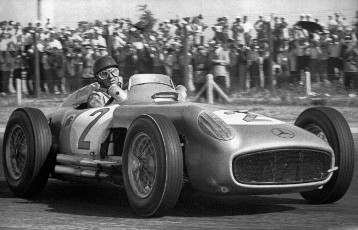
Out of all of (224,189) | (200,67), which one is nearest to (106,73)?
(224,189)

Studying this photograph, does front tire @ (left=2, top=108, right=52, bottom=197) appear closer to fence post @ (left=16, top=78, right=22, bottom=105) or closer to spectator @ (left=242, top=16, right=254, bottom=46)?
spectator @ (left=242, top=16, right=254, bottom=46)

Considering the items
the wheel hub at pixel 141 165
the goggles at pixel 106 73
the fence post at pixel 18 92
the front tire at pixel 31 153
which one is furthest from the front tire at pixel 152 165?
the fence post at pixel 18 92

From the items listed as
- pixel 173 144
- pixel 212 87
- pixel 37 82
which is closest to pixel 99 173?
pixel 173 144

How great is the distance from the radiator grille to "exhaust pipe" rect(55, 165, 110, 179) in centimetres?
143

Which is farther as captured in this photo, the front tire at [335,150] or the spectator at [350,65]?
the spectator at [350,65]

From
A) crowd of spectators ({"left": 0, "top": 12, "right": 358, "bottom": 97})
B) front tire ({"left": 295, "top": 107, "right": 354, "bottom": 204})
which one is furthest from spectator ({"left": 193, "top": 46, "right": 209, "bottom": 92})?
front tire ({"left": 295, "top": 107, "right": 354, "bottom": 204})

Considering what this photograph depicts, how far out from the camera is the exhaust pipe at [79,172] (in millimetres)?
7714

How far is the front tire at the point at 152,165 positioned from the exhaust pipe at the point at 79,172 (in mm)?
581

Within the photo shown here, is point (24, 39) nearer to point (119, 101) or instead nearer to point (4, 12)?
point (4, 12)

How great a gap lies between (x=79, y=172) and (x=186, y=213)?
4.43 ft

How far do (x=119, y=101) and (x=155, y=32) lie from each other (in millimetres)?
11667

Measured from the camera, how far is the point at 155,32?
1992cm

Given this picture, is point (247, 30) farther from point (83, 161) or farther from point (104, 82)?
point (83, 161)

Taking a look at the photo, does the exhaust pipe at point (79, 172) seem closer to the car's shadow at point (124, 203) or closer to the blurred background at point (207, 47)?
the car's shadow at point (124, 203)
